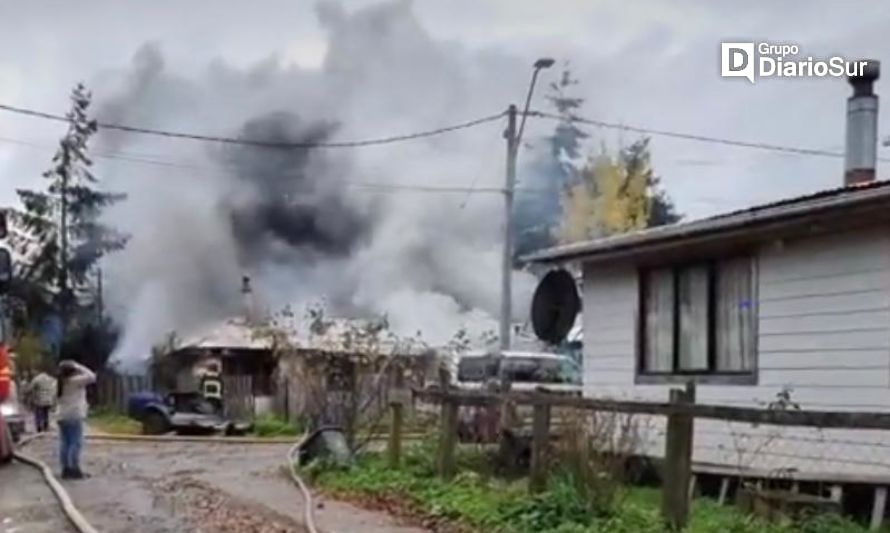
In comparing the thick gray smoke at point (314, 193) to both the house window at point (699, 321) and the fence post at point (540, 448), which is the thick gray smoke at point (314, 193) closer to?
the house window at point (699, 321)

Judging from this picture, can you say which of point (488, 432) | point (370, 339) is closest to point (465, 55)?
point (370, 339)

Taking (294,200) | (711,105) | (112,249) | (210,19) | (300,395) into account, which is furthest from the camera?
(112,249)

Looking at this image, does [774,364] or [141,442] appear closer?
[774,364]

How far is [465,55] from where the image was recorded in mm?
50438

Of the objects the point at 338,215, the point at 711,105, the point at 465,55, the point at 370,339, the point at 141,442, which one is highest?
the point at 465,55

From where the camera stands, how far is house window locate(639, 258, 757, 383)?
521 inches

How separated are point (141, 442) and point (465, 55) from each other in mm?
29476

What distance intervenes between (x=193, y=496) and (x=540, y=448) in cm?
463

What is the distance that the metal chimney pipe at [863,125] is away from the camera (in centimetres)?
1605

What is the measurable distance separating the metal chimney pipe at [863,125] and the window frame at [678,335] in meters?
3.22

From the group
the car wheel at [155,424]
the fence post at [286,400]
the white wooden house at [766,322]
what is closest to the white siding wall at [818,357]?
the white wooden house at [766,322]

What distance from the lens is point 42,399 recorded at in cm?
2762

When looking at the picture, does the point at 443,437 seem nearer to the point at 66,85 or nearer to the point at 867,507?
the point at 867,507

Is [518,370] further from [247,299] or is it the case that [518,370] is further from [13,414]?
[247,299]
